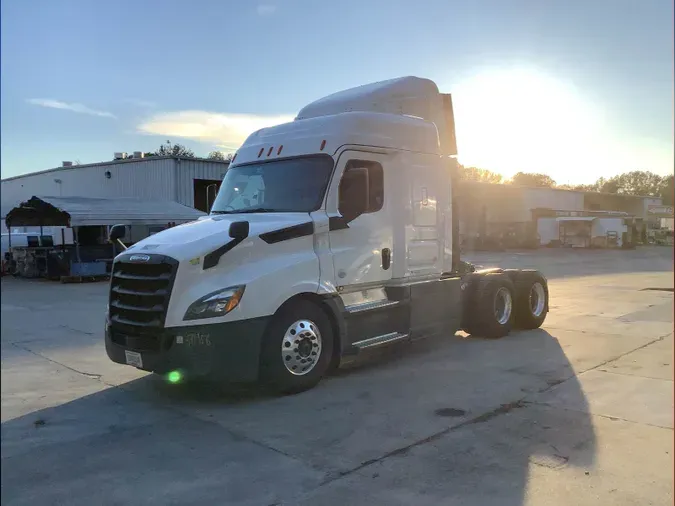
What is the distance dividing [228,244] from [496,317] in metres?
5.30

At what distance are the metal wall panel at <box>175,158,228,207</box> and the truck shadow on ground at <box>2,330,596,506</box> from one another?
23.6m

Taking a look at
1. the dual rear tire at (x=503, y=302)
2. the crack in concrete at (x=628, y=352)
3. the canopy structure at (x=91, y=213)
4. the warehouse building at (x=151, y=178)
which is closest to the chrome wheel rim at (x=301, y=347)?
the crack in concrete at (x=628, y=352)

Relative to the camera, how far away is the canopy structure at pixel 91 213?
2153 centimetres

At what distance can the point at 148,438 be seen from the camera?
5.10 meters

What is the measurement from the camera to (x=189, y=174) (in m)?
29.9

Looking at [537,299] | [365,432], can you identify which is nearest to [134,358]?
[365,432]

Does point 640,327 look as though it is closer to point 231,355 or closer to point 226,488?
point 231,355

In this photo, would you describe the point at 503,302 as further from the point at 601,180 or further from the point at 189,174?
the point at 189,174

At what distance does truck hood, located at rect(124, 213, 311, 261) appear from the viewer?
5859mm

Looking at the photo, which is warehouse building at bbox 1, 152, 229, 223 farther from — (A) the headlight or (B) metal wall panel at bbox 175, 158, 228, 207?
(A) the headlight

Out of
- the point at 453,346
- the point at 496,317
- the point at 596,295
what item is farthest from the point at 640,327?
the point at 596,295

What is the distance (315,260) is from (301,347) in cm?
100

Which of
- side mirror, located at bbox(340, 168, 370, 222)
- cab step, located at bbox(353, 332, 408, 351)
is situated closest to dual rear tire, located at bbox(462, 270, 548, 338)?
cab step, located at bbox(353, 332, 408, 351)

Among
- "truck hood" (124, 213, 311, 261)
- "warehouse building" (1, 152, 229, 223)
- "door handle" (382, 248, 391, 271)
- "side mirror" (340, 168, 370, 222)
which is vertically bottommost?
"door handle" (382, 248, 391, 271)
